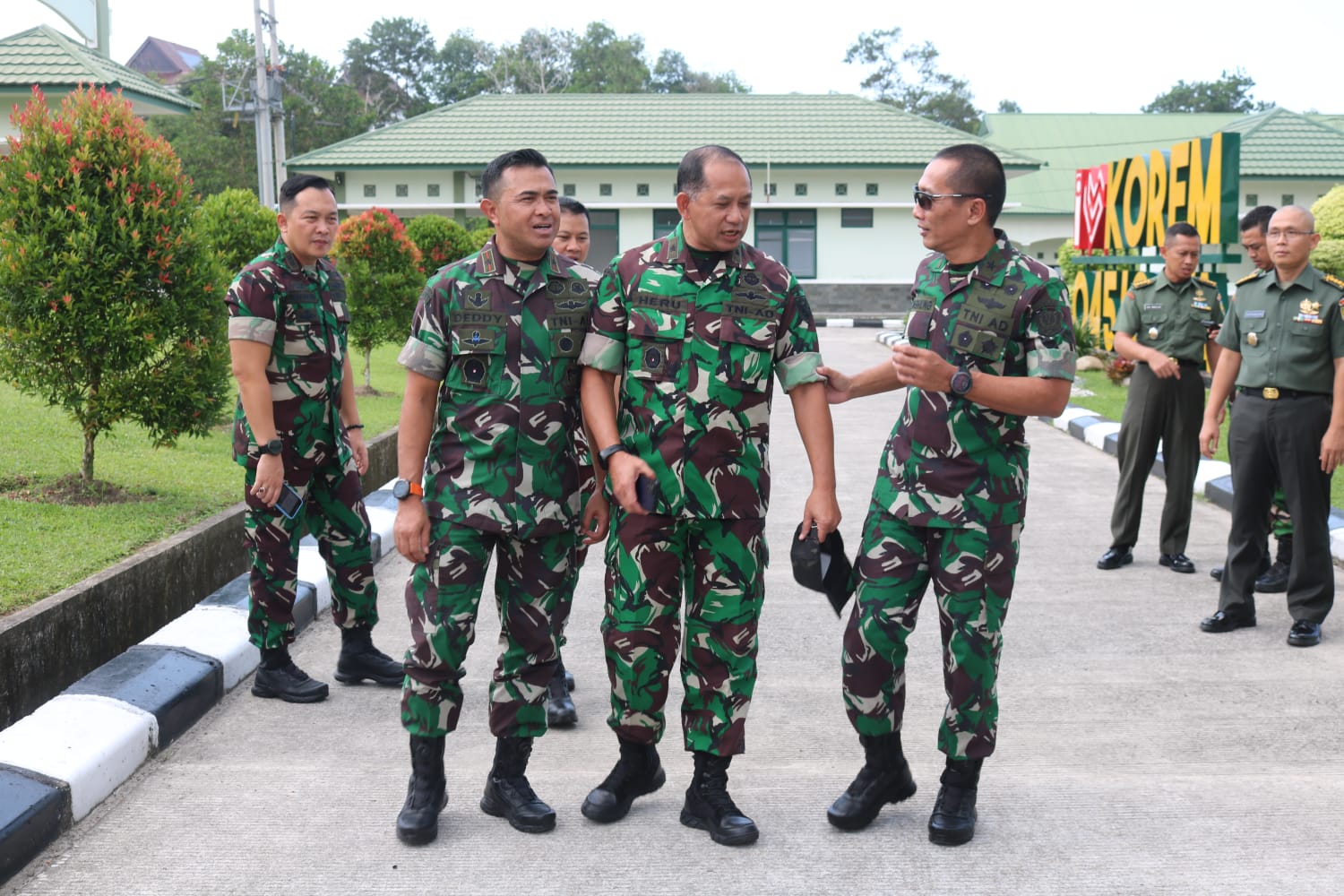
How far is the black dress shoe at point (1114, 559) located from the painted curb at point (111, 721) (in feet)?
15.2

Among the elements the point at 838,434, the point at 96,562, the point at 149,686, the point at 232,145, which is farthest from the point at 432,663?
the point at 232,145

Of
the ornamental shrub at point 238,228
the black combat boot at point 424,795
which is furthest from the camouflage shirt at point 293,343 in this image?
the ornamental shrub at point 238,228

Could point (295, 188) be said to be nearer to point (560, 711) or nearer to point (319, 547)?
point (319, 547)

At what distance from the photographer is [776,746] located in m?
4.57

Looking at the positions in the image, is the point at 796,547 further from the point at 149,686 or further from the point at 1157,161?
the point at 1157,161

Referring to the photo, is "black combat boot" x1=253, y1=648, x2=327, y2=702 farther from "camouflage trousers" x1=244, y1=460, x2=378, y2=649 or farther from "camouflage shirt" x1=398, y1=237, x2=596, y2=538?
"camouflage shirt" x1=398, y1=237, x2=596, y2=538

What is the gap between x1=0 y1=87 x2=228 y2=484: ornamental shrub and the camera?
6.70 m

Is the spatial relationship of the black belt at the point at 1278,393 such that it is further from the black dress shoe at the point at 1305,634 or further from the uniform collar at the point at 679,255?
the uniform collar at the point at 679,255

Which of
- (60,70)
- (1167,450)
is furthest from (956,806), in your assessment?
(60,70)

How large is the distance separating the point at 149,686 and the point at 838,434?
9762 millimetres

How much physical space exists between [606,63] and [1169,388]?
61583 millimetres

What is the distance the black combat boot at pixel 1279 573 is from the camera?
6801 millimetres

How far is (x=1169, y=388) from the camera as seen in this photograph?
294 inches

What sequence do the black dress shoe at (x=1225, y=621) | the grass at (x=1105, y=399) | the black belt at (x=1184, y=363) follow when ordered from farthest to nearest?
the grass at (x=1105, y=399), the black belt at (x=1184, y=363), the black dress shoe at (x=1225, y=621)
